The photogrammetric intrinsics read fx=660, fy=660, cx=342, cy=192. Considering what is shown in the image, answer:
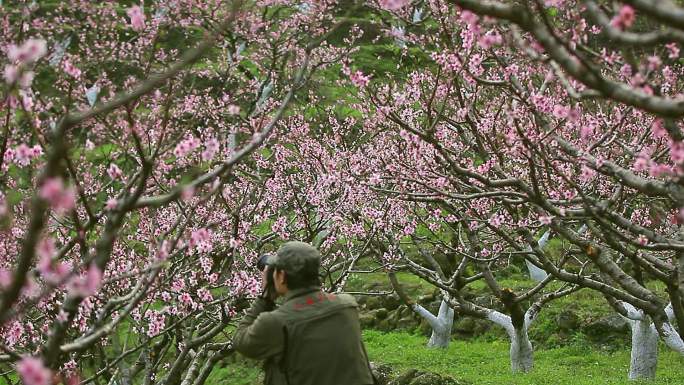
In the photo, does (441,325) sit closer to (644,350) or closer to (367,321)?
(367,321)

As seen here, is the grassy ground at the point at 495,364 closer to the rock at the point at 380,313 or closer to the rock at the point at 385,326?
the rock at the point at 385,326

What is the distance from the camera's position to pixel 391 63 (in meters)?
26.2

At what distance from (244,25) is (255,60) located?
1.87 meters

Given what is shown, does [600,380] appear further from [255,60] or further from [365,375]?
[255,60]

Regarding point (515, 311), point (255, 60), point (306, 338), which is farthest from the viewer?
point (255, 60)

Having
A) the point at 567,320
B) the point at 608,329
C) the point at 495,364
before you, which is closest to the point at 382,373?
the point at 495,364

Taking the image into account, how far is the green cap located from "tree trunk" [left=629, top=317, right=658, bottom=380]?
30.6 ft

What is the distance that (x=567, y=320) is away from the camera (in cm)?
1505

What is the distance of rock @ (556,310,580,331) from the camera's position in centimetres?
1495

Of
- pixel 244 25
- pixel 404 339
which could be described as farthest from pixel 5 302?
pixel 244 25

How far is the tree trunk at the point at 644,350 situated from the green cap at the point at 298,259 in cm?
932

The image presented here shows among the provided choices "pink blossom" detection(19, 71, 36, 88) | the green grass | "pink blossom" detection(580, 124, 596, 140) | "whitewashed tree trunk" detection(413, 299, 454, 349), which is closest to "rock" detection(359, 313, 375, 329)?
the green grass

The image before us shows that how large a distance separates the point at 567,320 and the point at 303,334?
12.9 metres

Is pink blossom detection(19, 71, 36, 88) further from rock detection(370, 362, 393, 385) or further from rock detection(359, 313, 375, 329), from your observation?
rock detection(359, 313, 375, 329)
